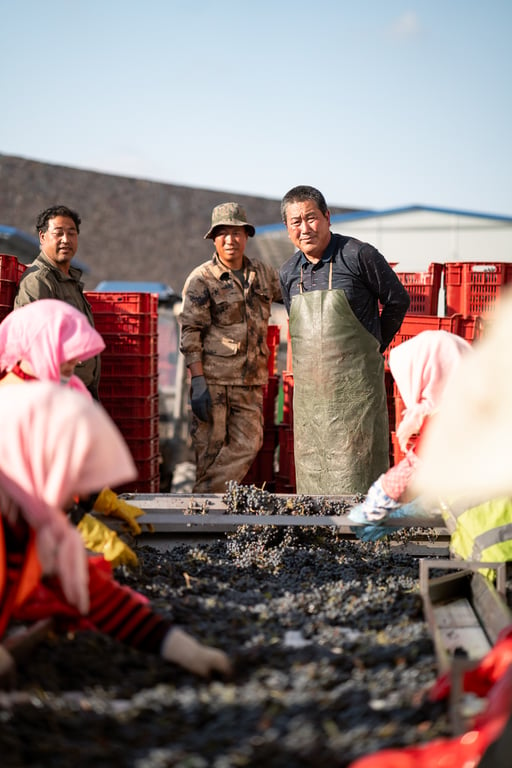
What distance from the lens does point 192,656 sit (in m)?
2.09

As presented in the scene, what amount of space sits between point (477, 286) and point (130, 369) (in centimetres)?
268

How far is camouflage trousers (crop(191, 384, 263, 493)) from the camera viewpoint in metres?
5.55

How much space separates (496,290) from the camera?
5.66 meters

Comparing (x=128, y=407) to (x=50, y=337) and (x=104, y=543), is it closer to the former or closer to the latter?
(x=104, y=543)

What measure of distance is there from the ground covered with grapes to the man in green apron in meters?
1.72

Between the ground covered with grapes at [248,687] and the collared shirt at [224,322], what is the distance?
255cm

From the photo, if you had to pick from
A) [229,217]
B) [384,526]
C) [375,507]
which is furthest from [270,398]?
[375,507]

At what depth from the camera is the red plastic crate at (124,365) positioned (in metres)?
5.91

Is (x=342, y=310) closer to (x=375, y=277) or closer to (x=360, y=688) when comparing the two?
(x=375, y=277)

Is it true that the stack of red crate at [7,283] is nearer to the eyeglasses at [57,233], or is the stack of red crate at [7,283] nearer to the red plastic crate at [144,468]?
the eyeglasses at [57,233]

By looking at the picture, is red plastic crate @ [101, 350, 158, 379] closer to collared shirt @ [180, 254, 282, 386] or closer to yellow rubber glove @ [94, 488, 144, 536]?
collared shirt @ [180, 254, 282, 386]

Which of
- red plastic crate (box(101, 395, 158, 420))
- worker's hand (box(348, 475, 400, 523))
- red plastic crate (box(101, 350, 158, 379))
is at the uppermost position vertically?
red plastic crate (box(101, 350, 158, 379))

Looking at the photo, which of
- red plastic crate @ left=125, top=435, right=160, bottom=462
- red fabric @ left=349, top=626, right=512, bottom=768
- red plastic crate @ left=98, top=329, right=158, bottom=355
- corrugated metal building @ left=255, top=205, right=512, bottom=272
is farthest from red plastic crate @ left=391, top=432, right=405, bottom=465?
corrugated metal building @ left=255, top=205, right=512, bottom=272

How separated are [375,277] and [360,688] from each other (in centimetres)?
317
